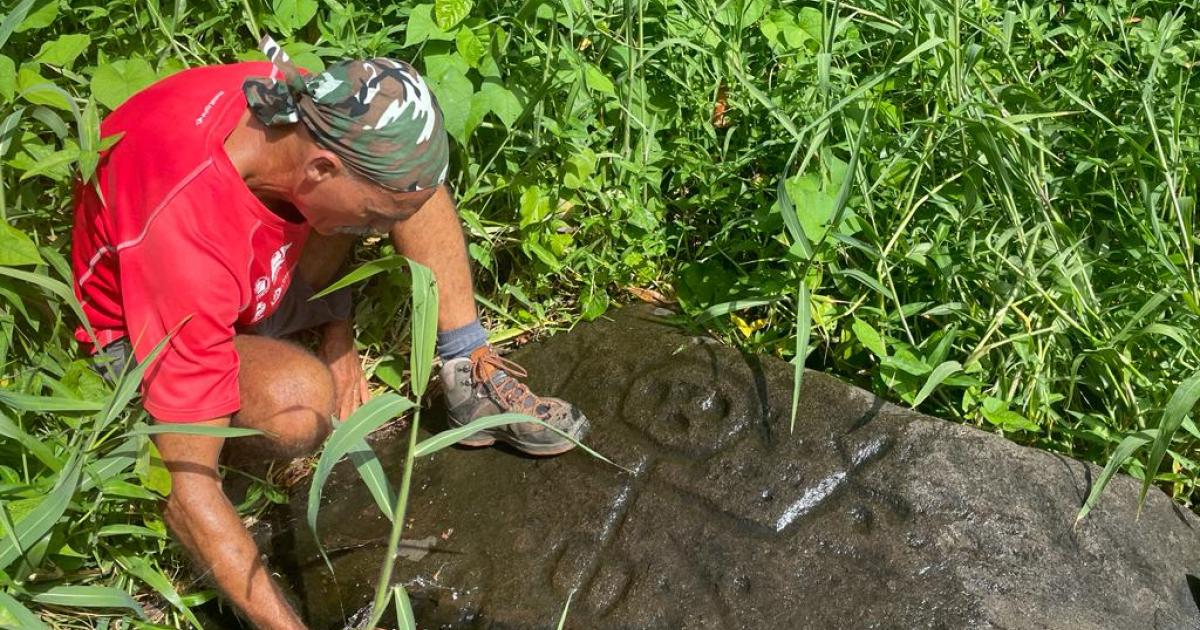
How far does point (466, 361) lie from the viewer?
9.50ft

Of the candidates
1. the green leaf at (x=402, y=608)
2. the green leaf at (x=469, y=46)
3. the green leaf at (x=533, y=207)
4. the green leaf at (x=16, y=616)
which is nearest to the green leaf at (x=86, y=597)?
the green leaf at (x=16, y=616)

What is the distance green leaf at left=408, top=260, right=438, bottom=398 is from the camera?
71.2 inches

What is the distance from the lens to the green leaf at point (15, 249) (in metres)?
2.27

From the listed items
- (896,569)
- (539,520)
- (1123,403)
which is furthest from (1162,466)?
(539,520)

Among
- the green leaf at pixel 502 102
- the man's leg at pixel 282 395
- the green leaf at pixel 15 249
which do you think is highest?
the green leaf at pixel 15 249

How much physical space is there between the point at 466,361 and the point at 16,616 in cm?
121

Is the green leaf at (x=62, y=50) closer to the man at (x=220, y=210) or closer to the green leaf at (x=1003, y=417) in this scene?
the man at (x=220, y=210)

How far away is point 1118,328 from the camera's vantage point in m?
2.68

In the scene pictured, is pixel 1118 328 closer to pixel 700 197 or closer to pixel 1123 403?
pixel 1123 403

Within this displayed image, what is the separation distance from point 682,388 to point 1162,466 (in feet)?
3.60

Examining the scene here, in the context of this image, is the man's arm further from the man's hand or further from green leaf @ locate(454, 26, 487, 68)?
green leaf @ locate(454, 26, 487, 68)

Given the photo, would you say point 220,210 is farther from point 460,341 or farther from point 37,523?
point 460,341

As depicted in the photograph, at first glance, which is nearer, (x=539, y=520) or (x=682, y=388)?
(x=539, y=520)

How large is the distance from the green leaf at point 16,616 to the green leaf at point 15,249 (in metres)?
0.65
